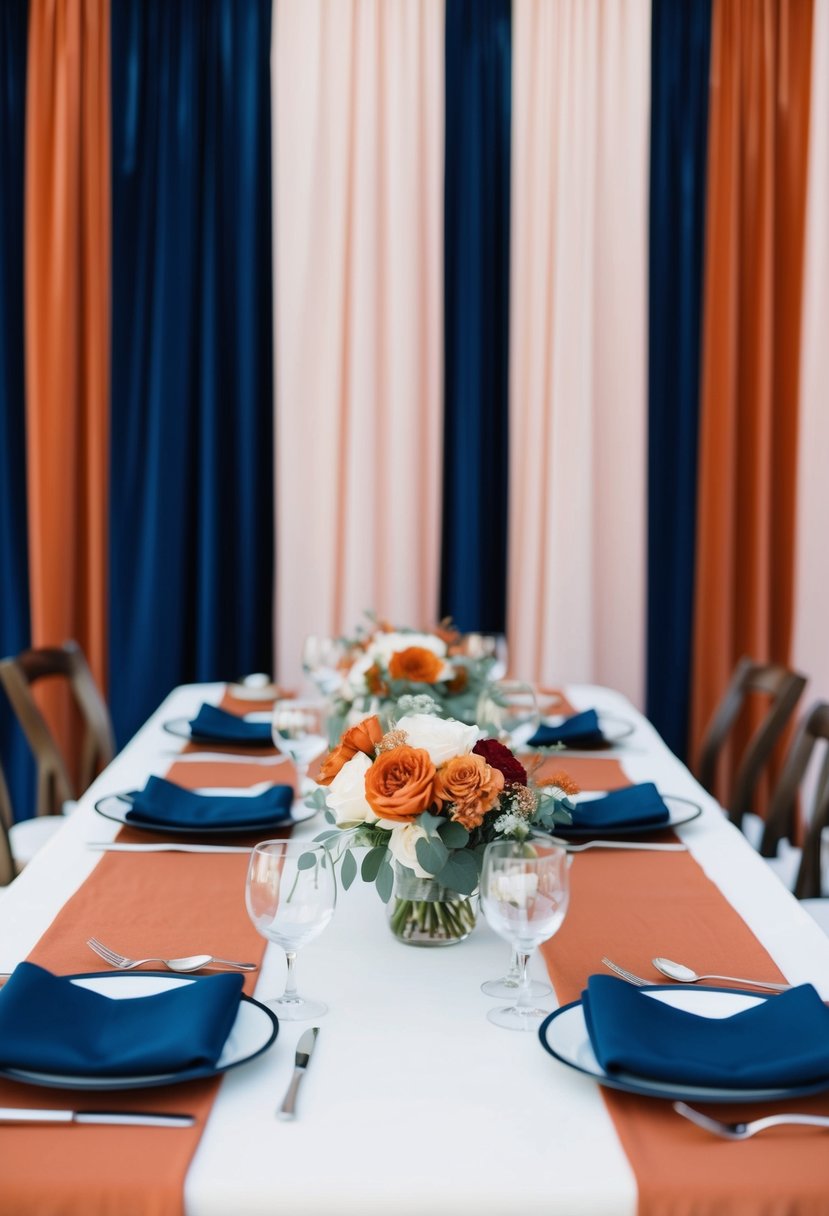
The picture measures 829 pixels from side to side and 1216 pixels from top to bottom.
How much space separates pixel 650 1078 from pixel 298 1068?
30cm

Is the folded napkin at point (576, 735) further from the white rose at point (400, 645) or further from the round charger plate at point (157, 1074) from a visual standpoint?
the round charger plate at point (157, 1074)

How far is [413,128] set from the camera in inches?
163

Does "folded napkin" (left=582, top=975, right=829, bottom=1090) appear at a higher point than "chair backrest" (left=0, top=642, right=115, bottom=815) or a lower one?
higher

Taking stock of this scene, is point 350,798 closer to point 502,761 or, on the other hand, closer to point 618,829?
point 502,761

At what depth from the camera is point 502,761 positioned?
4.53ft

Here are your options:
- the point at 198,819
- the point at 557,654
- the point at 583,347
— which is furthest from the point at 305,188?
the point at 198,819

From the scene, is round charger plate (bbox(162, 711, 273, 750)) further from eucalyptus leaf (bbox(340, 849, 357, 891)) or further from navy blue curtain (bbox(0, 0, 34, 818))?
navy blue curtain (bbox(0, 0, 34, 818))

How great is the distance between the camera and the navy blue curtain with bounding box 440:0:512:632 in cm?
419

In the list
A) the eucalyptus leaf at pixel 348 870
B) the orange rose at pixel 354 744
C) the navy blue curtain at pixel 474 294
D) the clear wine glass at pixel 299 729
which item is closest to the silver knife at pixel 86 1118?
the eucalyptus leaf at pixel 348 870

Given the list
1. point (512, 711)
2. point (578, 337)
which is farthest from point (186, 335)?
point (512, 711)

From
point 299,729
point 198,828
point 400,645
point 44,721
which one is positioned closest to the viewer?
point 198,828

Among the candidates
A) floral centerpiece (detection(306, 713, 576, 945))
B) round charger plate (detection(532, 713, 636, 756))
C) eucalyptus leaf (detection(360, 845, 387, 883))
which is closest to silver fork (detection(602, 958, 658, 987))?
floral centerpiece (detection(306, 713, 576, 945))

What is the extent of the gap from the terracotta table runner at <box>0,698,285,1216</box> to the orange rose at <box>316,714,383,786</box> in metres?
0.21

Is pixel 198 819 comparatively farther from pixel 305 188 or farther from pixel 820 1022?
pixel 305 188
